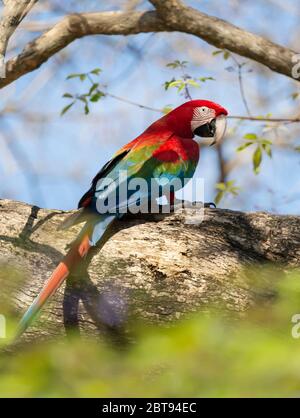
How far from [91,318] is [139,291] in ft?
0.65

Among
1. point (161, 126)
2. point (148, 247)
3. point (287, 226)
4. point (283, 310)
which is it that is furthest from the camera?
point (161, 126)

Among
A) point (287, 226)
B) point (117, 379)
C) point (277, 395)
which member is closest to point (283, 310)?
point (277, 395)

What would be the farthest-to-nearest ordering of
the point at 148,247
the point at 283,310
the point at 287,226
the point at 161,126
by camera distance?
the point at 161,126, the point at 287,226, the point at 148,247, the point at 283,310

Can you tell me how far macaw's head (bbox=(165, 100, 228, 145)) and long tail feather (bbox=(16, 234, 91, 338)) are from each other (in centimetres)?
100

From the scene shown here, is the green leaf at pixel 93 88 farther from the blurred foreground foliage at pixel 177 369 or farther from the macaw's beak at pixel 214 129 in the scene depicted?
the blurred foreground foliage at pixel 177 369

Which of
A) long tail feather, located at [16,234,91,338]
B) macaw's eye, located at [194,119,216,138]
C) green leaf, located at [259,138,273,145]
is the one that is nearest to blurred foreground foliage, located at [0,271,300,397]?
long tail feather, located at [16,234,91,338]

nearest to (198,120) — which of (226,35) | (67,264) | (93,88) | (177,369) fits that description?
(226,35)

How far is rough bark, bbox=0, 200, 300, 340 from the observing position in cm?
248

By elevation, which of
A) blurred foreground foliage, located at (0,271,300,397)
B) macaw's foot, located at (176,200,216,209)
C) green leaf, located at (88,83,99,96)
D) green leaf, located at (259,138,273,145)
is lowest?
blurred foreground foliage, located at (0,271,300,397)

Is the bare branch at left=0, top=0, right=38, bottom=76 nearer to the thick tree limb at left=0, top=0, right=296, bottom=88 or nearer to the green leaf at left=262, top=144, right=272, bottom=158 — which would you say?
the thick tree limb at left=0, top=0, right=296, bottom=88

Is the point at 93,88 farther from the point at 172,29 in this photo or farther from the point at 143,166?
the point at 143,166

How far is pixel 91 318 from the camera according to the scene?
8.11ft

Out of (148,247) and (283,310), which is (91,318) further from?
(283,310)

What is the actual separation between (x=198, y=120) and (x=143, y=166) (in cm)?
58
